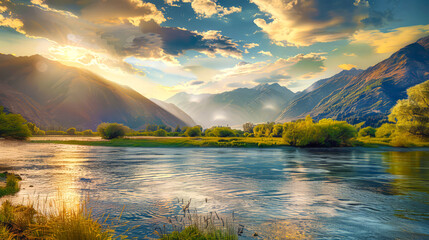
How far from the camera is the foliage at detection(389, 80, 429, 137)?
6469cm

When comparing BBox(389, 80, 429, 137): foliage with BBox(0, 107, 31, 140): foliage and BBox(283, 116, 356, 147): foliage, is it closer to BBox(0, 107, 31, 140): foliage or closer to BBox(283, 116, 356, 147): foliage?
BBox(283, 116, 356, 147): foliage

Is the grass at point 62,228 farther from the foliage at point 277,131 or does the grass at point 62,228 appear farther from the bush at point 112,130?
the foliage at point 277,131

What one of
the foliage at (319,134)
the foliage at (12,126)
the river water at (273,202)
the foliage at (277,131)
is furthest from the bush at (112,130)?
the river water at (273,202)

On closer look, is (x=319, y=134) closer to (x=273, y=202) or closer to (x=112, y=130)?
(x=273, y=202)

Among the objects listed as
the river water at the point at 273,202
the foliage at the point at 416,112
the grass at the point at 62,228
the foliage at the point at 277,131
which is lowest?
the river water at the point at 273,202

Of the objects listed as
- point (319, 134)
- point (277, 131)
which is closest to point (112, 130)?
point (277, 131)

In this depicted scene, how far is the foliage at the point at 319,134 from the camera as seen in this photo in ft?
305

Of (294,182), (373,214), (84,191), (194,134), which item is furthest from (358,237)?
(194,134)

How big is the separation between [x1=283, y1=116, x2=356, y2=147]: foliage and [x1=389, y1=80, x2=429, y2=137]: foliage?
90.9 ft

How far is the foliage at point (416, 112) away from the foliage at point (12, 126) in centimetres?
12711

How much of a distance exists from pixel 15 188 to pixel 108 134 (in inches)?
4548

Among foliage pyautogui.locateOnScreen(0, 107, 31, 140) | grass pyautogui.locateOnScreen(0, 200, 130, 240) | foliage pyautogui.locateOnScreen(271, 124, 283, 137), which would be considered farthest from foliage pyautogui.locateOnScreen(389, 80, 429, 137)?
foliage pyautogui.locateOnScreen(0, 107, 31, 140)

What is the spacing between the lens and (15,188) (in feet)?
62.8

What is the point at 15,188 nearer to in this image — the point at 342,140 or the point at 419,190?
the point at 419,190
